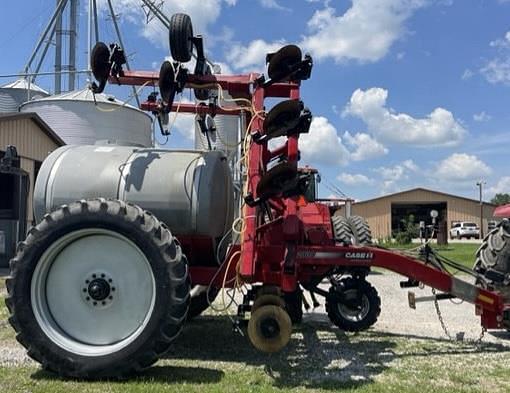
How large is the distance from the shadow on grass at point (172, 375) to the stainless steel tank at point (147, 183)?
1326 millimetres

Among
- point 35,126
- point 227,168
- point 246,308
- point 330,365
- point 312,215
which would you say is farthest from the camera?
point 35,126

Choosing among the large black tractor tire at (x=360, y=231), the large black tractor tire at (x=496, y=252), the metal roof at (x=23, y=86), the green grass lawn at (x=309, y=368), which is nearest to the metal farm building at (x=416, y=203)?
the metal roof at (x=23, y=86)

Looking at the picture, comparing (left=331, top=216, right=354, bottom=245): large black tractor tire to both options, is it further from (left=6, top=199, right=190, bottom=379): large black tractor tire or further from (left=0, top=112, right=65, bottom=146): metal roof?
(left=0, top=112, right=65, bottom=146): metal roof

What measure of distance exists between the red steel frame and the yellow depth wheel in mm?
407

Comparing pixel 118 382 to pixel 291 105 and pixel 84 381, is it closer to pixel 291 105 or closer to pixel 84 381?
pixel 84 381

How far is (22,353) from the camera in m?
6.13

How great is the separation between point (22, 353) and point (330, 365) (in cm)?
317

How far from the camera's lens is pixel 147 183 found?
19.3 feet

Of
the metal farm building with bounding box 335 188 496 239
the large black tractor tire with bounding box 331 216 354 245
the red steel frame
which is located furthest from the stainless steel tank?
the metal farm building with bounding box 335 188 496 239

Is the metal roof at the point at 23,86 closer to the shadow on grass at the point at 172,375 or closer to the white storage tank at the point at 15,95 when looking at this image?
the white storage tank at the point at 15,95

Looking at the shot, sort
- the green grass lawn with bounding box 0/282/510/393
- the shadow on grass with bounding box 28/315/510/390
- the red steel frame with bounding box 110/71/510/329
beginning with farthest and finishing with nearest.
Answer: the red steel frame with bounding box 110/71/510/329, the shadow on grass with bounding box 28/315/510/390, the green grass lawn with bounding box 0/282/510/393

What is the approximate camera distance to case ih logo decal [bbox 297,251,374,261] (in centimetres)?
598

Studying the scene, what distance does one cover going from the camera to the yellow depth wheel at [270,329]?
5355 mm

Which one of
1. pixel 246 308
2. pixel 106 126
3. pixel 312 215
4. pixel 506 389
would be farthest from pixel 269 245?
pixel 106 126
